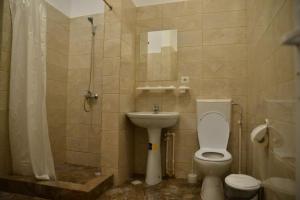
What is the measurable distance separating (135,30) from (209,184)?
194 centimetres

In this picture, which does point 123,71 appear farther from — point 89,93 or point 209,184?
point 209,184

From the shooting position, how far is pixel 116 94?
1.85 m

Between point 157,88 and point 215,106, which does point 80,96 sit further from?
point 215,106

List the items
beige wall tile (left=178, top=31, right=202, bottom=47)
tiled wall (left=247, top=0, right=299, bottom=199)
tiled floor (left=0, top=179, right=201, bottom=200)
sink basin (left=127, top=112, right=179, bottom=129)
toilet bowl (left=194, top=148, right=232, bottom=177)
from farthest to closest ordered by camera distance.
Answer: beige wall tile (left=178, top=31, right=202, bottom=47) < sink basin (left=127, top=112, right=179, bottom=129) < tiled floor (left=0, top=179, right=201, bottom=200) < toilet bowl (left=194, top=148, right=232, bottom=177) < tiled wall (left=247, top=0, right=299, bottom=199)

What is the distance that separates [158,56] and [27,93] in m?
1.44

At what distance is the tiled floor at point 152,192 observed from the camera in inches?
62.4

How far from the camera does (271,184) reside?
1003 millimetres

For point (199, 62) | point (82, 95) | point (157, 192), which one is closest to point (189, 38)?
point (199, 62)

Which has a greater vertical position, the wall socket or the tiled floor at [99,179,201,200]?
the wall socket

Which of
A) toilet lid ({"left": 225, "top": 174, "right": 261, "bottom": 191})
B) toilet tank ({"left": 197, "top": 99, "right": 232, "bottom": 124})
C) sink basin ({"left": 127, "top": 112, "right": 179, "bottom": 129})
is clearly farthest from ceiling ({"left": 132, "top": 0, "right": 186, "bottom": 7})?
toilet lid ({"left": 225, "top": 174, "right": 261, "bottom": 191})

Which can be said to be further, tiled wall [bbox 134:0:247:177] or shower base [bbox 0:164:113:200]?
tiled wall [bbox 134:0:247:177]

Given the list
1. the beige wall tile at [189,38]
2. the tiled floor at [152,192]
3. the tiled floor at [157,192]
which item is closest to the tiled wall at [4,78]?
the tiled floor at [152,192]

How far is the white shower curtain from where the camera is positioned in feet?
5.36

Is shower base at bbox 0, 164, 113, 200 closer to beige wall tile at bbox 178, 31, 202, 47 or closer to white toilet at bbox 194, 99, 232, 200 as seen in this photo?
white toilet at bbox 194, 99, 232, 200
